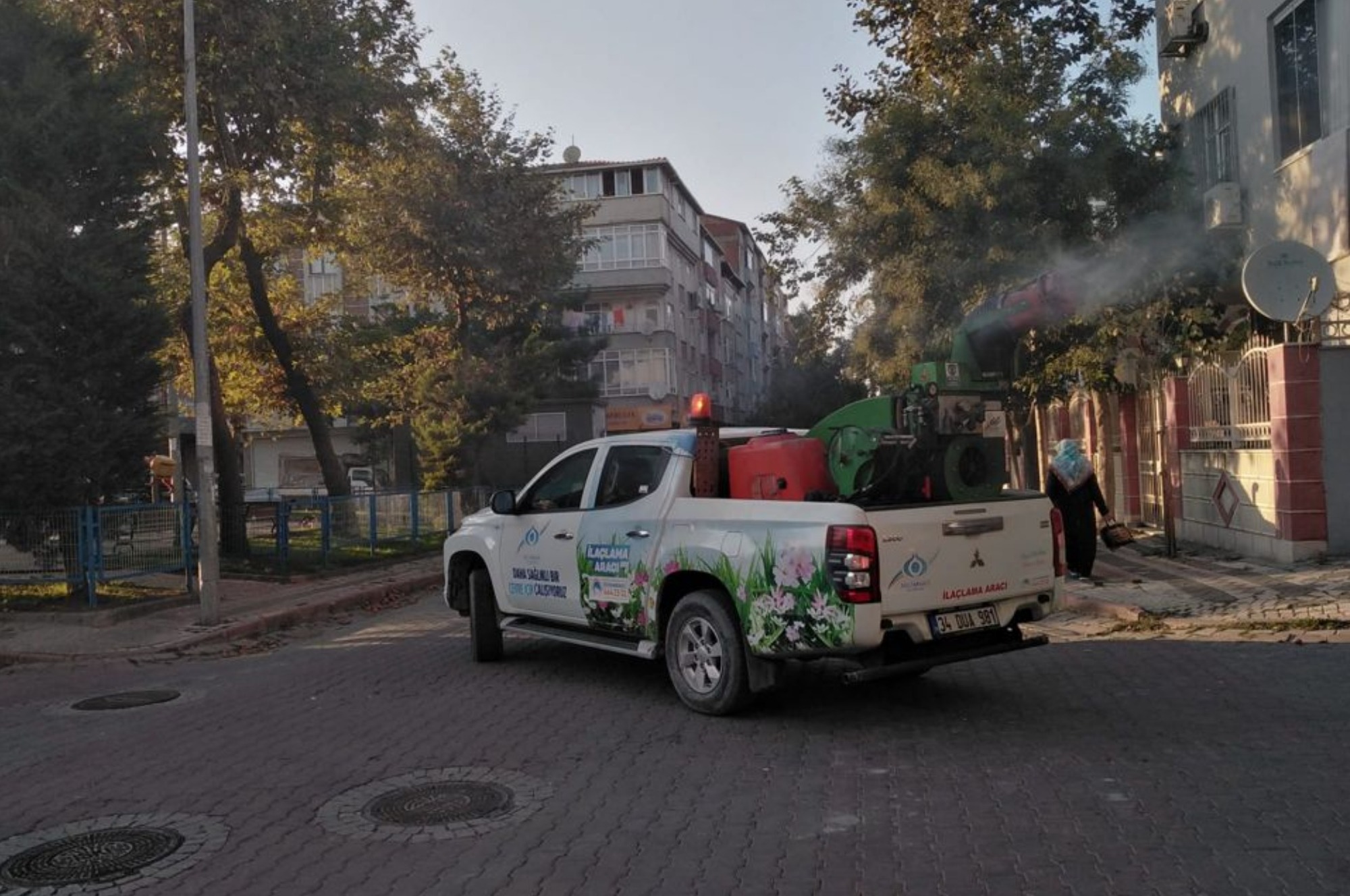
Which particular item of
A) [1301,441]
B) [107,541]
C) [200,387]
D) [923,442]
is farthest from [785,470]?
[107,541]

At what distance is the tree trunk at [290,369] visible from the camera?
19.5m

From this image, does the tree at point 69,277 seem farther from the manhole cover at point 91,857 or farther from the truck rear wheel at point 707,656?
the truck rear wheel at point 707,656

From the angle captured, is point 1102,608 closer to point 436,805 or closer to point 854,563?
point 854,563

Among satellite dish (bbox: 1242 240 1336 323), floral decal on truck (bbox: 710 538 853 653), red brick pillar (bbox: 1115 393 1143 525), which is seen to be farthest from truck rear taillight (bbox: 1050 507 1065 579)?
red brick pillar (bbox: 1115 393 1143 525)

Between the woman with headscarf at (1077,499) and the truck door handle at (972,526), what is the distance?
5.59 metres

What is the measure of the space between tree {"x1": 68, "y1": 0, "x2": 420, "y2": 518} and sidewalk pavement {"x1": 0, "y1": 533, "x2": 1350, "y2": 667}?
17.1ft

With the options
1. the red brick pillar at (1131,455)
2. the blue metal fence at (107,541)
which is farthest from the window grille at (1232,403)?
the blue metal fence at (107,541)

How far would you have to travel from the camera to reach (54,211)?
11.9m

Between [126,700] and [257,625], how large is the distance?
370cm

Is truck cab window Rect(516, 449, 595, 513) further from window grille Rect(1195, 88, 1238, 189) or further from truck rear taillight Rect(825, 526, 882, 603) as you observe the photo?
window grille Rect(1195, 88, 1238, 189)

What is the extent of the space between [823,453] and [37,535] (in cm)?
961

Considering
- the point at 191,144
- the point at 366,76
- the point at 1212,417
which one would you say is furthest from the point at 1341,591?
the point at 366,76

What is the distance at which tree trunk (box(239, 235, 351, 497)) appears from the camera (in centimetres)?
1955

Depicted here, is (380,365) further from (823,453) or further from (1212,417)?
(823,453)
